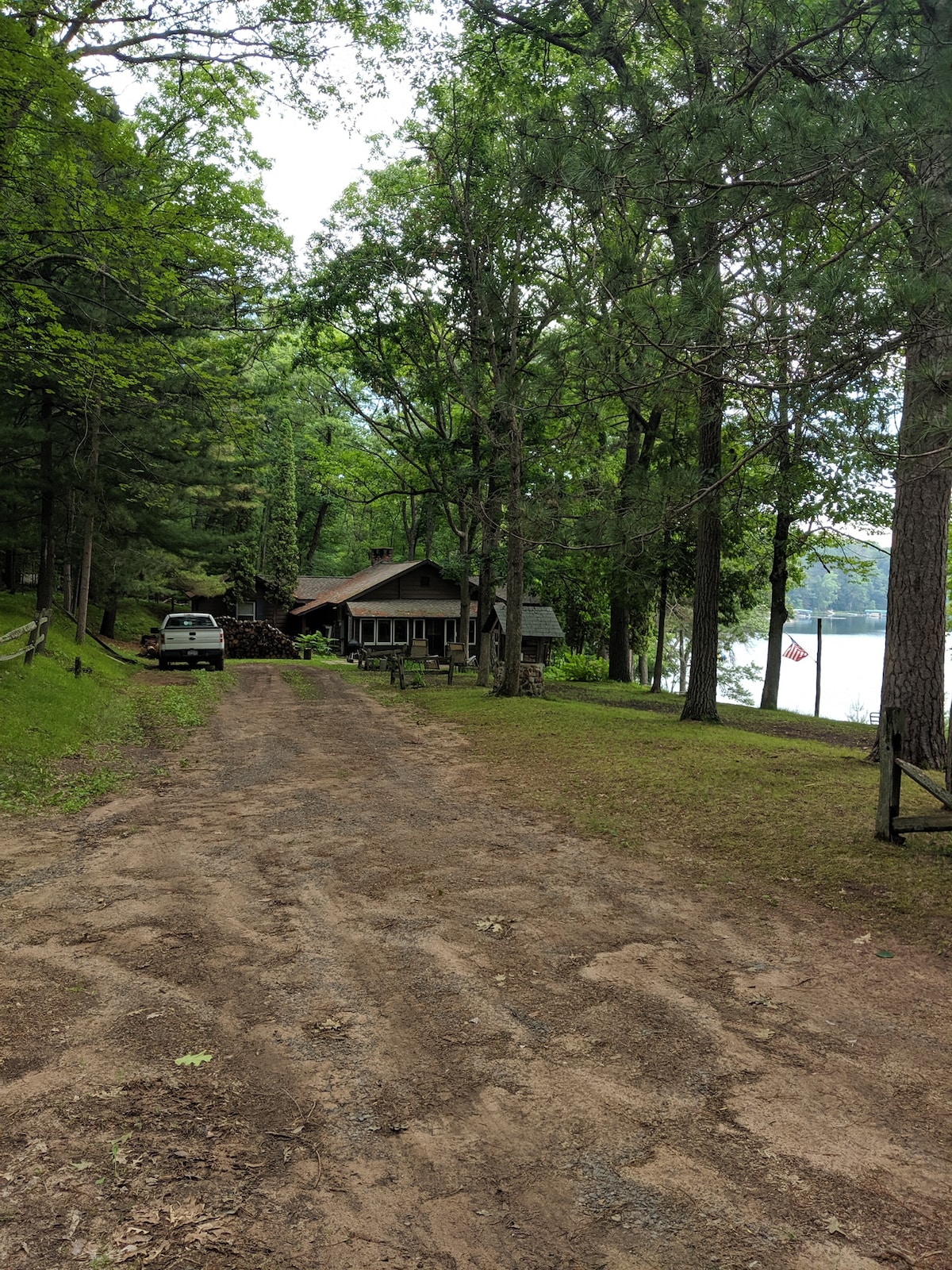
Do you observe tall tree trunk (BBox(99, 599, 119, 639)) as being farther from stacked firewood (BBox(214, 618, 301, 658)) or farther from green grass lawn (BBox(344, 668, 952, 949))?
green grass lawn (BBox(344, 668, 952, 949))

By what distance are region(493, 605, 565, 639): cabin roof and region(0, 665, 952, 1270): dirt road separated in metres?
28.9

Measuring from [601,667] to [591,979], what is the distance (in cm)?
2585

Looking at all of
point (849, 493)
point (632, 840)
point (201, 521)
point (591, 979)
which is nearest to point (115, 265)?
point (632, 840)

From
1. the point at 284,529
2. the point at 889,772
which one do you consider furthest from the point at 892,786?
the point at 284,529

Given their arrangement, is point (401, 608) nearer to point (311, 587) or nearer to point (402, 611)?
point (402, 611)

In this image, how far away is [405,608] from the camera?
40438 millimetres

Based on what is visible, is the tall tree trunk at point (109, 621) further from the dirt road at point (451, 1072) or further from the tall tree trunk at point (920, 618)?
the tall tree trunk at point (920, 618)

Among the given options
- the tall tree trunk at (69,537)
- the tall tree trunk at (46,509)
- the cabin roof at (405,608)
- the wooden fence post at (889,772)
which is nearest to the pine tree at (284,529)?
the cabin roof at (405,608)

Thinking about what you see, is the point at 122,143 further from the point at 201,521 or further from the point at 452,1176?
the point at 201,521

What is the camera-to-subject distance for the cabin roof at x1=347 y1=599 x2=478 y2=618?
39.2 m

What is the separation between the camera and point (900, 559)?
Answer: 36.5ft

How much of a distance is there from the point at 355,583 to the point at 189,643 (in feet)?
62.9

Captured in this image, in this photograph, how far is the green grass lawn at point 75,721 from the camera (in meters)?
9.84

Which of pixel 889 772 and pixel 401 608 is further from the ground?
pixel 401 608
